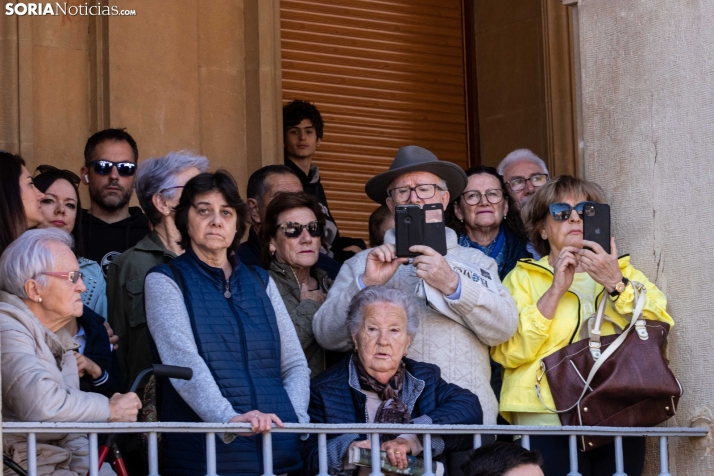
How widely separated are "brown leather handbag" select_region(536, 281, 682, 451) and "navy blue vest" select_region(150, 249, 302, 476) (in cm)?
120

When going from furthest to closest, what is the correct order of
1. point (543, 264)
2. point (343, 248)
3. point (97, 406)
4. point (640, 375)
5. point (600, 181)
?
1. point (343, 248)
2. point (600, 181)
3. point (543, 264)
4. point (640, 375)
5. point (97, 406)

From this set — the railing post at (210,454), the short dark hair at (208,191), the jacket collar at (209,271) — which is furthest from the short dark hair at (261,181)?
the railing post at (210,454)

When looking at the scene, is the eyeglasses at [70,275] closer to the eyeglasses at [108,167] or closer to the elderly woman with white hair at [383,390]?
the elderly woman with white hair at [383,390]

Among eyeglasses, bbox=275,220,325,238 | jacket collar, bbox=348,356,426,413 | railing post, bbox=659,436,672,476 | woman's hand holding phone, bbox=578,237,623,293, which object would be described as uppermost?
eyeglasses, bbox=275,220,325,238

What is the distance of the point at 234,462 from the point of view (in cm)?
517

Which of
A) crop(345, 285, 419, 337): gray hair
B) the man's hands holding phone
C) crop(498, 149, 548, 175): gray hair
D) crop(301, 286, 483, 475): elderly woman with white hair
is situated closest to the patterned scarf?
crop(301, 286, 483, 475): elderly woman with white hair

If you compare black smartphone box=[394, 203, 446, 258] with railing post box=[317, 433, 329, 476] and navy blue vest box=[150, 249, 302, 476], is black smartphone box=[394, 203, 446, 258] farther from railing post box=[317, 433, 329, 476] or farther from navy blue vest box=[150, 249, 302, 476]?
railing post box=[317, 433, 329, 476]

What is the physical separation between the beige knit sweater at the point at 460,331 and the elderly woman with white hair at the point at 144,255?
2.62 ft

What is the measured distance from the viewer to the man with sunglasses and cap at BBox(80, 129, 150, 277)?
720cm

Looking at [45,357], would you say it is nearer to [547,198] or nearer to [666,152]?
[547,198]

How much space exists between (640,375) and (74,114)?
440 centimetres

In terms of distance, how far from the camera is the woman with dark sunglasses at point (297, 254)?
20.4ft

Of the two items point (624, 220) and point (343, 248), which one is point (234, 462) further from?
point (343, 248)

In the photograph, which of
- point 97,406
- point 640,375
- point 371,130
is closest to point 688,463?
point 640,375
